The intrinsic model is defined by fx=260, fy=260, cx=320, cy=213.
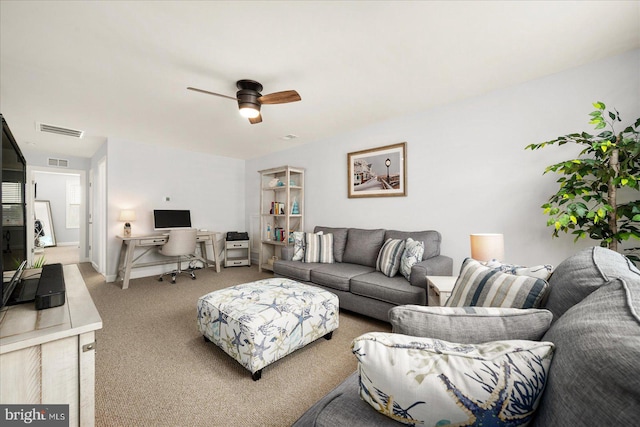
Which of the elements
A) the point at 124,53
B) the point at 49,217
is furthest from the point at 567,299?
the point at 49,217

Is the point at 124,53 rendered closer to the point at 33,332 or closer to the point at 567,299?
the point at 33,332

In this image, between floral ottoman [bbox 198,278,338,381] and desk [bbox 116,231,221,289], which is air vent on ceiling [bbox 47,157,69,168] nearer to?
desk [bbox 116,231,221,289]

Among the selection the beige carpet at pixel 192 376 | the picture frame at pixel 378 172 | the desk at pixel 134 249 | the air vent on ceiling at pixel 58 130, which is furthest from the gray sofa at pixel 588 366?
the air vent on ceiling at pixel 58 130

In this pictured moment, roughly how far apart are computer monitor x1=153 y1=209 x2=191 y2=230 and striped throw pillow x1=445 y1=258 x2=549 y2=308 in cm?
471

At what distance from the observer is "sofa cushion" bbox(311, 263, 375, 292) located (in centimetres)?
286

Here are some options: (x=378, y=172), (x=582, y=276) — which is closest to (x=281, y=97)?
(x=378, y=172)

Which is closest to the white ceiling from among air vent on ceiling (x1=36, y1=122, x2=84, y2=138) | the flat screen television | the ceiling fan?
the ceiling fan

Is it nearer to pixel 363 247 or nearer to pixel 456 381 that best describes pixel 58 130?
pixel 363 247

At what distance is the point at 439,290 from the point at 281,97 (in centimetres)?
204

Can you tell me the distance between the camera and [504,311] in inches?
33.4

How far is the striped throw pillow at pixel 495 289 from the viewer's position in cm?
105

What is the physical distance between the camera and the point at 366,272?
9.83ft

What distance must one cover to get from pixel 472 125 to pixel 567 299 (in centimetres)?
237

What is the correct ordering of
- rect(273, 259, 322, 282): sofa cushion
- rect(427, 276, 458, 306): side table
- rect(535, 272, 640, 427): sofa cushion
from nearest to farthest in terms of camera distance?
rect(535, 272, 640, 427): sofa cushion, rect(427, 276, 458, 306): side table, rect(273, 259, 322, 282): sofa cushion
